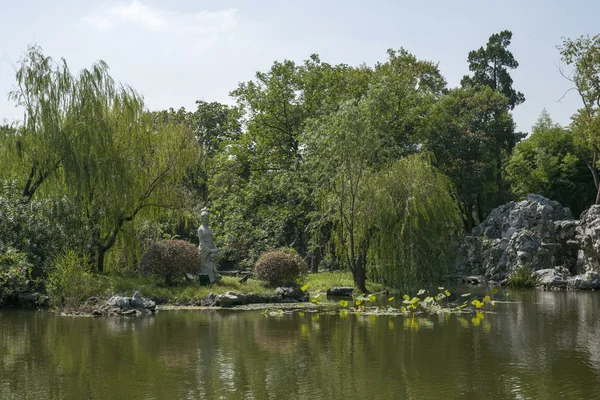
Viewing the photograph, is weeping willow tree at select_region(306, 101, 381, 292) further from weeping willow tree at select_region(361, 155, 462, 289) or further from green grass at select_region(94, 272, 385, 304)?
green grass at select_region(94, 272, 385, 304)

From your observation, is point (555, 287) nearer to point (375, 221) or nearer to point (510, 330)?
point (375, 221)

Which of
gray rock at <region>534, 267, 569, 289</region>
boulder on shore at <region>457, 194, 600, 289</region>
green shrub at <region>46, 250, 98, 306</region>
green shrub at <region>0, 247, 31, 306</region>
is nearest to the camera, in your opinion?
green shrub at <region>46, 250, 98, 306</region>

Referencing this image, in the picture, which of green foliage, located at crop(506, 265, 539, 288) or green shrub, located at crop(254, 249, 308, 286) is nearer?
green shrub, located at crop(254, 249, 308, 286)

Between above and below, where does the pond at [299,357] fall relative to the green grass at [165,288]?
below

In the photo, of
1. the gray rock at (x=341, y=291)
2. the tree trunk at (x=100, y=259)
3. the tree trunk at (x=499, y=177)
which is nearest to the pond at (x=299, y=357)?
the tree trunk at (x=100, y=259)

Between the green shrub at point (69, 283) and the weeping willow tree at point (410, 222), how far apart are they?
9.56 metres

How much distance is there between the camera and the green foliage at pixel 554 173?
146ft

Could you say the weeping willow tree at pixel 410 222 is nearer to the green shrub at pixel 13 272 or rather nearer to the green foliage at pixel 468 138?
the green foliage at pixel 468 138

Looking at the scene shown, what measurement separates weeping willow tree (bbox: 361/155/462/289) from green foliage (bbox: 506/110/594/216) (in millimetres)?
23886

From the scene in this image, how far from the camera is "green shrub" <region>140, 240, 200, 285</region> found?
21.6 meters

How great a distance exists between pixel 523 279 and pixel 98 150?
19.5 m

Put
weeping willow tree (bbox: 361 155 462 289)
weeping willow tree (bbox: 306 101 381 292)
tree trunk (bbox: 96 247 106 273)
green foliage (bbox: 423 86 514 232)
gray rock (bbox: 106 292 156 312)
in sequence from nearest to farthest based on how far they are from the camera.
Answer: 1. gray rock (bbox: 106 292 156 312)
2. weeping willow tree (bbox: 361 155 462 289)
3. weeping willow tree (bbox: 306 101 381 292)
4. tree trunk (bbox: 96 247 106 273)
5. green foliage (bbox: 423 86 514 232)

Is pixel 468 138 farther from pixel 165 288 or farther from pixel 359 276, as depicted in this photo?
pixel 165 288

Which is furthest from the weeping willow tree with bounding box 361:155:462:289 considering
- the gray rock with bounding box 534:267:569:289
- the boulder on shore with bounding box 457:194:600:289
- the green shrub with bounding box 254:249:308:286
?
the boulder on shore with bounding box 457:194:600:289
